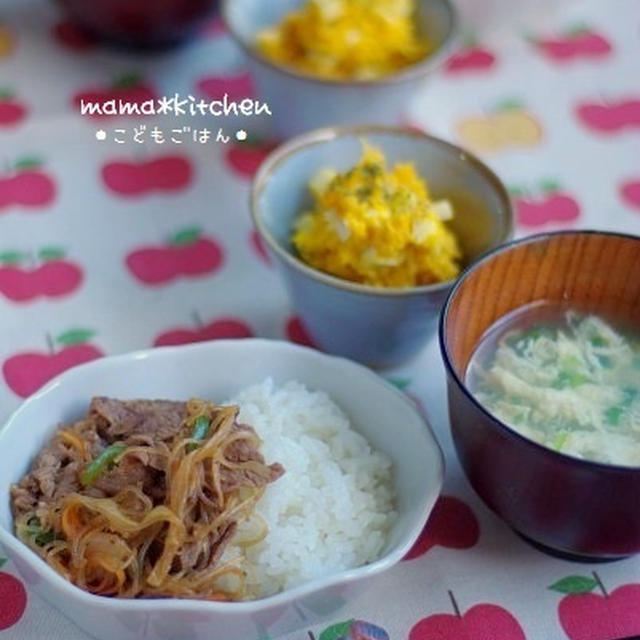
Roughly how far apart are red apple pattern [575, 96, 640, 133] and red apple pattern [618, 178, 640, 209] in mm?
147

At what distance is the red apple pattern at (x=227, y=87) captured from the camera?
6.43ft

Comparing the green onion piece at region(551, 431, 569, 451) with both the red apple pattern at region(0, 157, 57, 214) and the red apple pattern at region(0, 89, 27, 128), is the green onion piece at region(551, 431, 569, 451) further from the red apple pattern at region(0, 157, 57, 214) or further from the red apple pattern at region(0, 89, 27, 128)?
the red apple pattern at region(0, 89, 27, 128)

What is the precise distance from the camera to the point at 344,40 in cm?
177

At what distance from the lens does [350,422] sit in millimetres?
1388

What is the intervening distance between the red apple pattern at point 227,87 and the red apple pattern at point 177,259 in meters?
0.36

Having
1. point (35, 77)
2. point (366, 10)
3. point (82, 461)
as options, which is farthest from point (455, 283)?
point (35, 77)

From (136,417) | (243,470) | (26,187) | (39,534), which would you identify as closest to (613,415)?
(243,470)

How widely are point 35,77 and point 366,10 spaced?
1.95 ft

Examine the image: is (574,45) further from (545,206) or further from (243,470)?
(243,470)

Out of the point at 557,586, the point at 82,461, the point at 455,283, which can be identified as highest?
the point at 455,283

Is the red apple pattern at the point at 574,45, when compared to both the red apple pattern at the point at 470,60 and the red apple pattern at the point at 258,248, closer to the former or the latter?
the red apple pattern at the point at 470,60

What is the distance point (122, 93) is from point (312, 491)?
0.95m

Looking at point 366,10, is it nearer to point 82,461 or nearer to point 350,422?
point 350,422

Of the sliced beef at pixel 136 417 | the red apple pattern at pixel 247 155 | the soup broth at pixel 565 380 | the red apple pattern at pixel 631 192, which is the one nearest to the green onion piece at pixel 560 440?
the soup broth at pixel 565 380
